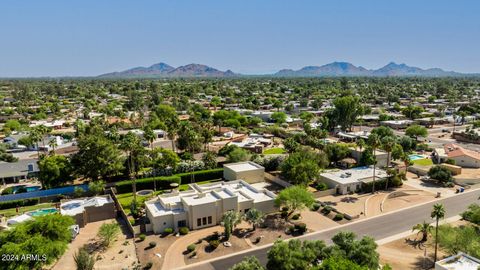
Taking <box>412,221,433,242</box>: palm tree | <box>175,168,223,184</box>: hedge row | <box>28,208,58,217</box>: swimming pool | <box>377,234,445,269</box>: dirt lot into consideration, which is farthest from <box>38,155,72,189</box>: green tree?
<box>412,221,433,242</box>: palm tree

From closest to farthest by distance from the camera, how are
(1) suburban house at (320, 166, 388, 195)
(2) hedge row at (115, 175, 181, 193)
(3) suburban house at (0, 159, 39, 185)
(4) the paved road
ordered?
(4) the paved road
(1) suburban house at (320, 166, 388, 195)
(2) hedge row at (115, 175, 181, 193)
(3) suburban house at (0, 159, 39, 185)

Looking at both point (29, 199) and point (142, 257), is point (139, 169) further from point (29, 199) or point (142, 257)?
point (142, 257)

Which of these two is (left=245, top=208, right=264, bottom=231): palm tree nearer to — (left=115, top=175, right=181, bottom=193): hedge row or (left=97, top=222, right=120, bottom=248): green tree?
(left=97, top=222, right=120, bottom=248): green tree

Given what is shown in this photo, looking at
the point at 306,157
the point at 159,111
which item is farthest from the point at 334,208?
the point at 159,111

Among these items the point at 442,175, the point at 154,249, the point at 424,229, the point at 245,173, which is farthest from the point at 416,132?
the point at 154,249

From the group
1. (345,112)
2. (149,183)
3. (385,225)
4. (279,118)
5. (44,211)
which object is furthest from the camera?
(279,118)

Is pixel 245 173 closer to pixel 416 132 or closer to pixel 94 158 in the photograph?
pixel 94 158

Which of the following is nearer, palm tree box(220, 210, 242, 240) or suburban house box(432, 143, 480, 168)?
palm tree box(220, 210, 242, 240)

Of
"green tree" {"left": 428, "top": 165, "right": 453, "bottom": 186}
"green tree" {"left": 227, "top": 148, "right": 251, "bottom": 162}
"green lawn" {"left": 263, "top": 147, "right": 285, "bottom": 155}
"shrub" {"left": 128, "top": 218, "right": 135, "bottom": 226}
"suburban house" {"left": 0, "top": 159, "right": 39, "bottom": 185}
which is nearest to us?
"shrub" {"left": 128, "top": 218, "right": 135, "bottom": 226}
